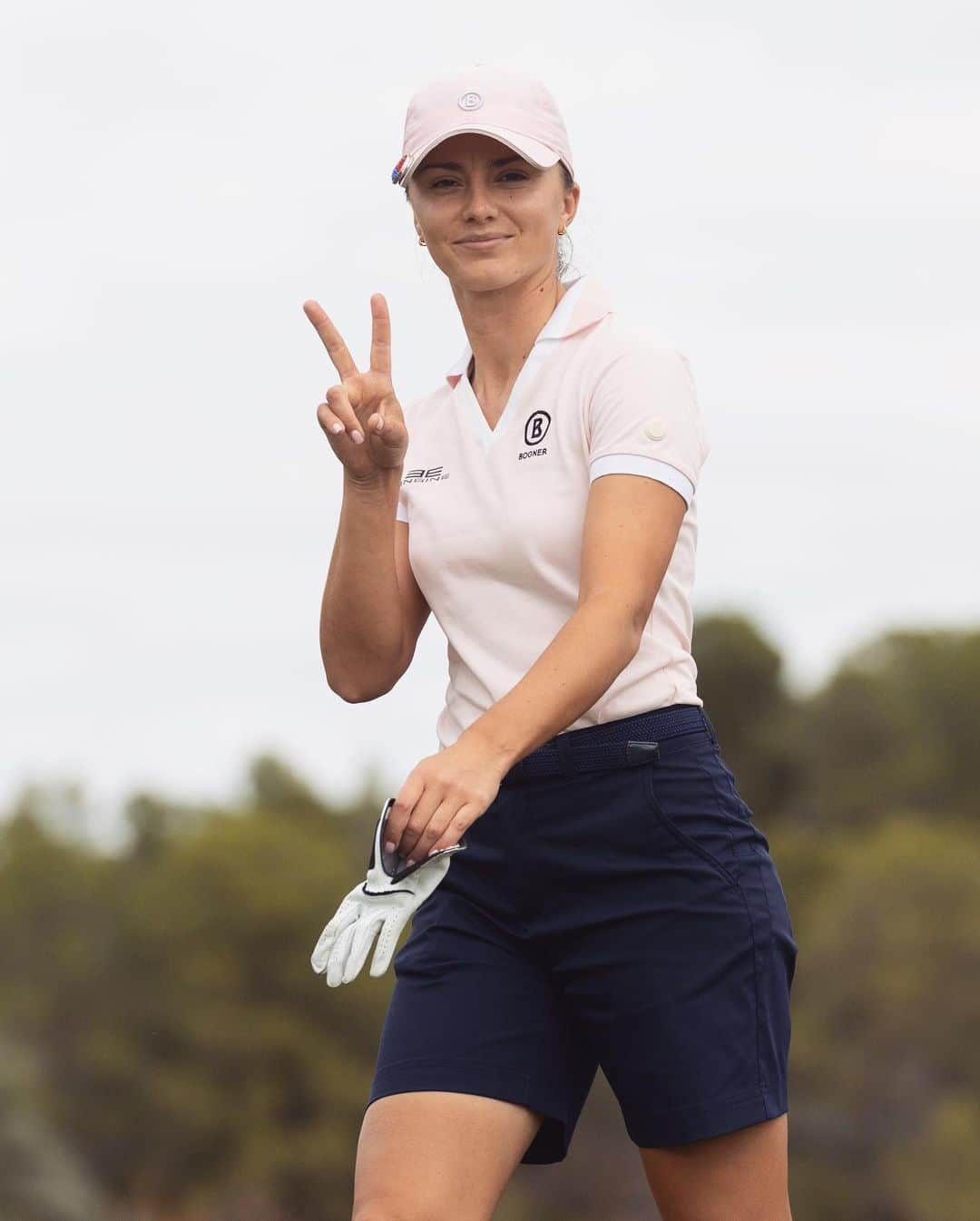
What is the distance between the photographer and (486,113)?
12.4 ft

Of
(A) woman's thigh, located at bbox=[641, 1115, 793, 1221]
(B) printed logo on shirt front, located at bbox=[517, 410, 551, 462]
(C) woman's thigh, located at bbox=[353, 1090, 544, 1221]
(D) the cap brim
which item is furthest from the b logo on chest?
(A) woman's thigh, located at bbox=[641, 1115, 793, 1221]

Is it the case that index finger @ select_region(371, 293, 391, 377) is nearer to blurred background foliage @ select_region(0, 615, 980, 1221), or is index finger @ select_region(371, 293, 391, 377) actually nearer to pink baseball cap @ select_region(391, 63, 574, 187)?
pink baseball cap @ select_region(391, 63, 574, 187)

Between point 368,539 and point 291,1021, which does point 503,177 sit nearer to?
point 368,539

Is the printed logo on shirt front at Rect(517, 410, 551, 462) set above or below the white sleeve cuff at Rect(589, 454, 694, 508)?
above

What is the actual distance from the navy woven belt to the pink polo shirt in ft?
0.07

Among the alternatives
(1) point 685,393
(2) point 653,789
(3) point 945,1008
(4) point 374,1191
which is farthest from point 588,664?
(3) point 945,1008

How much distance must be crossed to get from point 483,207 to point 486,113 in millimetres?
159

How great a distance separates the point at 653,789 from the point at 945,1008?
51.8 meters

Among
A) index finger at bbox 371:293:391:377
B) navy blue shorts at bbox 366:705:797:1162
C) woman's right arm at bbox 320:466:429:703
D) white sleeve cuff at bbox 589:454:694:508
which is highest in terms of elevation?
index finger at bbox 371:293:391:377

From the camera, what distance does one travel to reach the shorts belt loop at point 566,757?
12.2 feet

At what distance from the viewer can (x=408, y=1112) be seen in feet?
12.1

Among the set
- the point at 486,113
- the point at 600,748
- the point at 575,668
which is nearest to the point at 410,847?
the point at 575,668

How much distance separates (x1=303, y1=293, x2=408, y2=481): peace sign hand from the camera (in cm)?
A: 378

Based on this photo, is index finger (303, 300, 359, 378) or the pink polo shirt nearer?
the pink polo shirt
